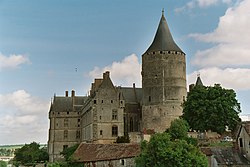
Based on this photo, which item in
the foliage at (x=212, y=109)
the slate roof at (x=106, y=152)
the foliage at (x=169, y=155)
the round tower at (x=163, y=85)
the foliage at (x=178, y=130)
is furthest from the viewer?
the round tower at (x=163, y=85)

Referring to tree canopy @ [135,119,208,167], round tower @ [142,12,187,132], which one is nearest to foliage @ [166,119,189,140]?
tree canopy @ [135,119,208,167]

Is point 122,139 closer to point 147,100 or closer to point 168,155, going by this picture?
point 147,100

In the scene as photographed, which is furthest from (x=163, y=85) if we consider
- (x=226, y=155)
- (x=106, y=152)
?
(x=226, y=155)

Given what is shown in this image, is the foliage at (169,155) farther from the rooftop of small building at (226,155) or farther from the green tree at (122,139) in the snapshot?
the green tree at (122,139)

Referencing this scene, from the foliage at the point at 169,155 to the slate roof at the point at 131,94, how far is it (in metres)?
32.0

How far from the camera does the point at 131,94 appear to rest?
220ft

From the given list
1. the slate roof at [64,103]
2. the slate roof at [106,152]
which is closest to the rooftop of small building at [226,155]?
the slate roof at [106,152]

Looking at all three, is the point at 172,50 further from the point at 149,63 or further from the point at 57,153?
the point at 57,153

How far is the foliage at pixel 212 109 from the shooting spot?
1927 inches

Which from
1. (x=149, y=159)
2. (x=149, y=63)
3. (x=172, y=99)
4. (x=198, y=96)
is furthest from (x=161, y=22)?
(x=149, y=159)

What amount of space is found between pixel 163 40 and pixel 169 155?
32.1m

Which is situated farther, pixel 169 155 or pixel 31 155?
pixel 31 155

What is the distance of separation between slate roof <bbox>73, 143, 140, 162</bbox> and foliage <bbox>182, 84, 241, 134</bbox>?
11990mm

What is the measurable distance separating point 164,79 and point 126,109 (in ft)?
29.2
